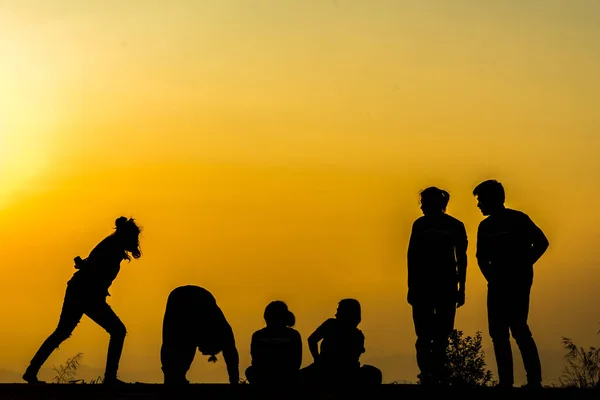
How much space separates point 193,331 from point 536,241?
385 centimetres

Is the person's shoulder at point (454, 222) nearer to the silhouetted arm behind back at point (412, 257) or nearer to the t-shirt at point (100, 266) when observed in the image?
the silhouetted arm behind back at point (412, 257)

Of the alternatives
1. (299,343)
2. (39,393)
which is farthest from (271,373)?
(39,393)

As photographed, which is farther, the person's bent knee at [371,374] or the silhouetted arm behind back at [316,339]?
the silhouetted arm behind back at [316,339]

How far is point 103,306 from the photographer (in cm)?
1423

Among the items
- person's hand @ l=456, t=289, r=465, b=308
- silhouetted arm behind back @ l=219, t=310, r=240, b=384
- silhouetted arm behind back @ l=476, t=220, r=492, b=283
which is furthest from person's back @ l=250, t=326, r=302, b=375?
silhouetted arm behind back @ l=476, t=220, r=492, b=283

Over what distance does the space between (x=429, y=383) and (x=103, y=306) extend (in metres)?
3.96

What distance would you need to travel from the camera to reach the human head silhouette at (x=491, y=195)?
12953mm

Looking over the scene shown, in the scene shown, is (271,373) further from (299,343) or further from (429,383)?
(429,383)

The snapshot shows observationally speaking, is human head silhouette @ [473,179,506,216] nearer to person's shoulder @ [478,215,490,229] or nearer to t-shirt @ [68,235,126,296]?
person's shoulder @ [478,215,490,229]

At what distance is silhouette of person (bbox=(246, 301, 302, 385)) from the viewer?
1223 centimetres

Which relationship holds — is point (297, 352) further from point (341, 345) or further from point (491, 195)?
point (491, 195)

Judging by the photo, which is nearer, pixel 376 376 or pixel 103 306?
pixel 376 376

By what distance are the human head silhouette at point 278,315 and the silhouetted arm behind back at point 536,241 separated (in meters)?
2.75

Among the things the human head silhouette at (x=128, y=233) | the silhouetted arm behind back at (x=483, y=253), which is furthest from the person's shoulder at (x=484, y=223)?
the human head silhouette at (x=128, y=233)
